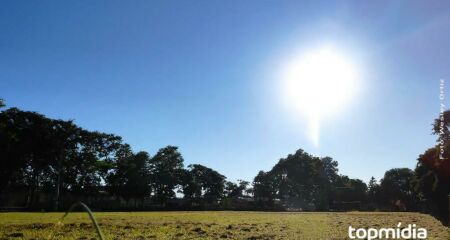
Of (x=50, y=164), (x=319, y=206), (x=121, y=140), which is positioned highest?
(x=121, y=140)

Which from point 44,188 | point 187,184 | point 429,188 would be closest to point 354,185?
point 187,184

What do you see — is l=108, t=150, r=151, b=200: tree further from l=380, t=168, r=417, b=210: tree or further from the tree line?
l=380, t=168, r=417, b=210: tree

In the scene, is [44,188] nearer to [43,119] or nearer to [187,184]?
[43,119]

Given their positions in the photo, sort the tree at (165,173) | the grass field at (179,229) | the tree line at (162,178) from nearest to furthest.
Result: 1. the grass field at (179,229)
2. the tree line at (162,178)
3. the tree at (165,173)

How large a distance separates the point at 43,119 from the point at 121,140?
17.8 metres

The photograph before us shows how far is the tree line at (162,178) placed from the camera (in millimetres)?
58062

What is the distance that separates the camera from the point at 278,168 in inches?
4658

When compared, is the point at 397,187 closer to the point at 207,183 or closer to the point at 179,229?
the point at 207,183

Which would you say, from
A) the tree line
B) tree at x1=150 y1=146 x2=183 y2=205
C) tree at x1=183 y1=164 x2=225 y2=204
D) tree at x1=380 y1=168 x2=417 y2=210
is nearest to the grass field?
the tree line

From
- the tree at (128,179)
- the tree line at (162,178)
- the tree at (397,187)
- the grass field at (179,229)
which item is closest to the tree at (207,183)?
the tree line at (162,178)

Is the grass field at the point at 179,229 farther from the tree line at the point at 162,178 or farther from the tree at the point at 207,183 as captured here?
the tree at the point at 207,183

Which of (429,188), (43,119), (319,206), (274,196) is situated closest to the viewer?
(429,188)

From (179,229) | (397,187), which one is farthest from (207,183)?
(179,229)

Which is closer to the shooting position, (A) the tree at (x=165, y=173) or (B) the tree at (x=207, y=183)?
(A) the tree at (x=165, y=173)
